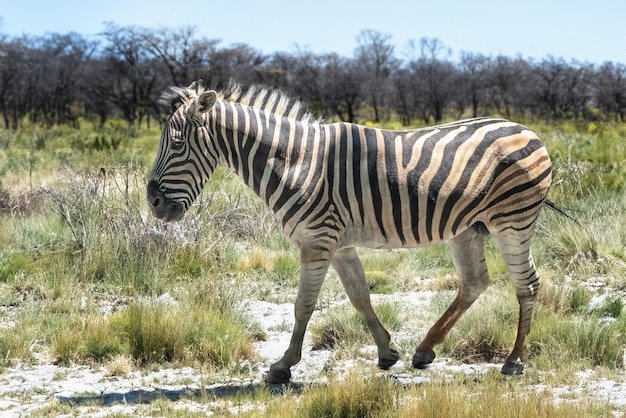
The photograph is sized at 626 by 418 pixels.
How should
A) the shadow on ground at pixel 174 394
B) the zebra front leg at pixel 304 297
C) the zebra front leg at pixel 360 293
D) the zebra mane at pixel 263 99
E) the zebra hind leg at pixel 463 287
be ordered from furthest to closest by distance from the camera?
the zebra hind leg at pixel 463 287
the zebra front leg at pixel 360 293
the zebra mane at pixel 263 99
the zebra front leg at pixel 304 297
the shadow on ground at pixel 174 394

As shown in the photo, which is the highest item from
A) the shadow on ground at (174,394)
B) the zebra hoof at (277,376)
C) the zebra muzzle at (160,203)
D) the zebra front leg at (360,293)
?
the zebra muzzle at (160,203)

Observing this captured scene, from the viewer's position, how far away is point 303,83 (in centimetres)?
4772

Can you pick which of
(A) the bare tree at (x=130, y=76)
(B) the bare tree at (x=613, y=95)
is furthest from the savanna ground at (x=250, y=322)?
(A) the bare tree at (x=130, y=76)

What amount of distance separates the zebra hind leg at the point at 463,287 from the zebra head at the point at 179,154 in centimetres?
227

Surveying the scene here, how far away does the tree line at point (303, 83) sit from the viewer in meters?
42.2

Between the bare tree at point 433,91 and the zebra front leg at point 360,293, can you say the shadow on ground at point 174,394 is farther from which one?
the bare tree at point 433,91

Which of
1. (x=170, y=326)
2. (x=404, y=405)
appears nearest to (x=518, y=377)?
(x=404, y=405)

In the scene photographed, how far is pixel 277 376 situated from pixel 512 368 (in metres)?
1.85

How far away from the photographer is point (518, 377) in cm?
586

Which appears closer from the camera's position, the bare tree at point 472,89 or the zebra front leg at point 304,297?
the zebra front leg at point 304,297

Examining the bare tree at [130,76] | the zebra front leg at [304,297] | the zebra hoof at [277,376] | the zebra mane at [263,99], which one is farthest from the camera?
the bare tree at [130,76]

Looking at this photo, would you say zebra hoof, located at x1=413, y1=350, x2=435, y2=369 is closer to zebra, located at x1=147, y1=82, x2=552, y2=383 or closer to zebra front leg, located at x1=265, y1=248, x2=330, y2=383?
zebra, located at x1=147, y1=82, x2=552, y2=383

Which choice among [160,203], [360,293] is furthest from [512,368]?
[160,203]

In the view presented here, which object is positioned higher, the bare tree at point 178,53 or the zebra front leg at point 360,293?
the bare tree at point 178,53
